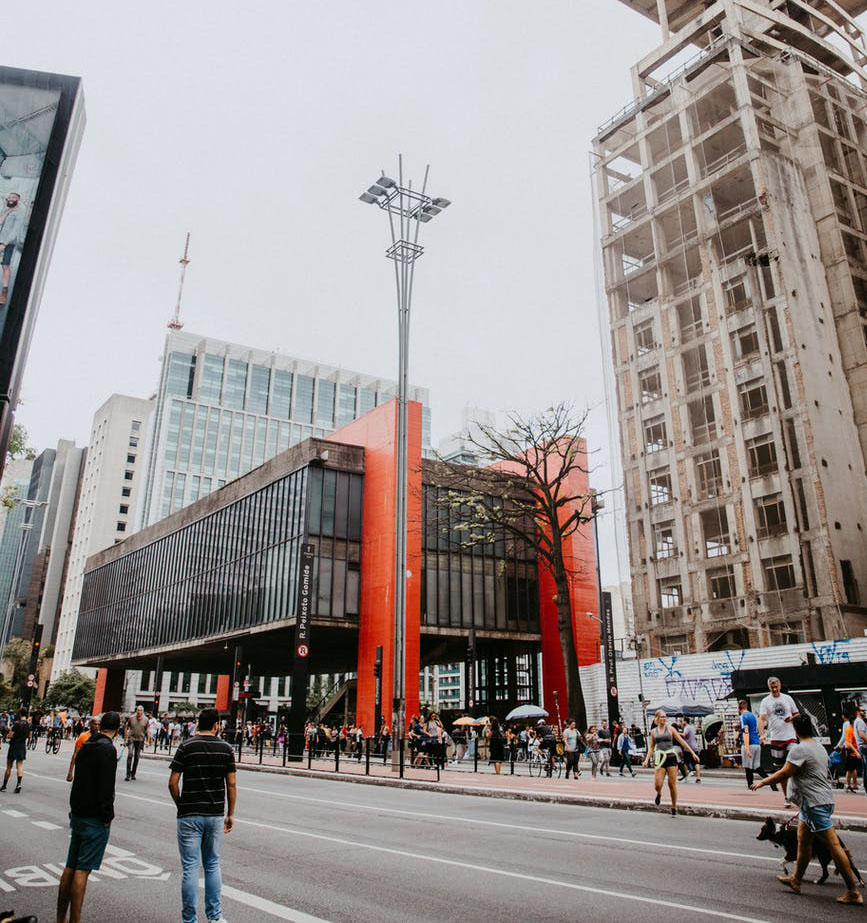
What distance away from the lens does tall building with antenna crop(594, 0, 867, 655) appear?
3656 cm

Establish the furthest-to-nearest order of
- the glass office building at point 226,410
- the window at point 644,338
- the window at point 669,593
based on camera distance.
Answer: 1. the glass office building at point 226,410
2. the window at point 644,338
3. the window at point 669,593

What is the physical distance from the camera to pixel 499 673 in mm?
48344

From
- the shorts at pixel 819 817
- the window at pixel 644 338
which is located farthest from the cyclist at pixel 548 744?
the window at pixel 644 338

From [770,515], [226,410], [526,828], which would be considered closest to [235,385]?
[226,410]

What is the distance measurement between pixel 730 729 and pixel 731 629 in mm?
7956

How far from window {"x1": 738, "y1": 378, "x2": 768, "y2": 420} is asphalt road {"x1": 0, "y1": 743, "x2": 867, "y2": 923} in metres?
31.0

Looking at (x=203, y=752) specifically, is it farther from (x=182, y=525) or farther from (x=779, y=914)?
(x=182, y=525)

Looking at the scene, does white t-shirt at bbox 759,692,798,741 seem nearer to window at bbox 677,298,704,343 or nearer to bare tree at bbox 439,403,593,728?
bare tree at bbox 439,403,593,728

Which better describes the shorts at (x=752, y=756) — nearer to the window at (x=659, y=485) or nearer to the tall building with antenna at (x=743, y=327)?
the tall building with antenna at (x=743, y=327)

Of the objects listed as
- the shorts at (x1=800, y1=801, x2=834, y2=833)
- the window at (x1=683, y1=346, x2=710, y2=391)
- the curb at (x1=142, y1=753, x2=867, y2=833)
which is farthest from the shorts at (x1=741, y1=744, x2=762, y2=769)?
the window at (x1=683, y1=346, x2=710, y2=391)

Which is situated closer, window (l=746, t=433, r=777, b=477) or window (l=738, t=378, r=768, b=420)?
window (l=746, t=433, r=777, b=477)

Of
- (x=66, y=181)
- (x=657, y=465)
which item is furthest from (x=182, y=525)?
(x=66, y=181)

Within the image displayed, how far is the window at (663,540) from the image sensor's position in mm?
42594

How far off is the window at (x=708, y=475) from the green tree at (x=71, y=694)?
74219 millimetres
